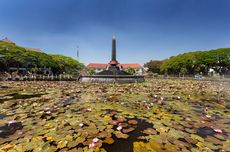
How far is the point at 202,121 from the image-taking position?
4105 mm

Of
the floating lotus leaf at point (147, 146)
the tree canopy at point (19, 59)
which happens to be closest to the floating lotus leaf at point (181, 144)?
the floating lotus leaf at point (147, 146)

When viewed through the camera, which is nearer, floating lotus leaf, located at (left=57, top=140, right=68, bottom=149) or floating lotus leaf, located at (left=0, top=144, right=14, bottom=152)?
floating lotus leaf, located at (left=0, top=144, right=14, bottom=152)

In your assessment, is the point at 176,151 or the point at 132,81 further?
the point at 132,81

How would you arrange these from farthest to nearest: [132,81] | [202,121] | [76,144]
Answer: [132,81], [202,121], [76,144]

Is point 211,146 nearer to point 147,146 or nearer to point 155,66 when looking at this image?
point 147,146

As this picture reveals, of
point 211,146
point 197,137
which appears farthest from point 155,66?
point 211,146

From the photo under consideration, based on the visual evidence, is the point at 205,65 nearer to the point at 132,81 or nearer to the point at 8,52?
the point at 132,81

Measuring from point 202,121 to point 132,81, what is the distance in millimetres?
14127

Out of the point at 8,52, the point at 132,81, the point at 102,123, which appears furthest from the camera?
the point at 8,52

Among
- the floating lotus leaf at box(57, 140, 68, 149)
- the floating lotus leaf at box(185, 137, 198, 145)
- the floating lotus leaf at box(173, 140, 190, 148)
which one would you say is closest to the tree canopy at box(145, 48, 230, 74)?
the floating lotus leaf at box(185, 137, 198, 145)

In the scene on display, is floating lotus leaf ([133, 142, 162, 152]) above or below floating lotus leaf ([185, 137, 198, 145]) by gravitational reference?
above

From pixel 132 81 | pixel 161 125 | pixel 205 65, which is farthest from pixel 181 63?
pixel 161 125

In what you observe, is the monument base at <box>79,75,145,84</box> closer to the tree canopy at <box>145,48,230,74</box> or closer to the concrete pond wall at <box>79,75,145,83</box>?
the concrete pond wall at <box>79,75,145,83</box>

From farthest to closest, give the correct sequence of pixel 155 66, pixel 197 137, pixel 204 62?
pixel 155 66 < pixel 204 62 < pixel 197 137
